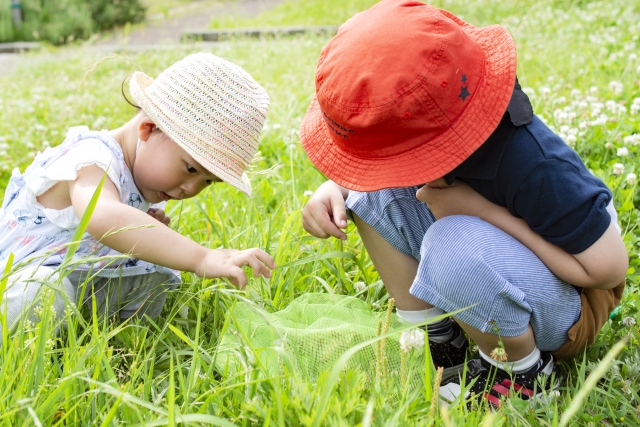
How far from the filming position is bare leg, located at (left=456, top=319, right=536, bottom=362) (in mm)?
1509

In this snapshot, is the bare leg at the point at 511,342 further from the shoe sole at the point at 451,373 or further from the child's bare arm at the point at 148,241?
the child's bare arm at the point at 148,241

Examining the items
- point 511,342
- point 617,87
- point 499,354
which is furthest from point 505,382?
point 617,87

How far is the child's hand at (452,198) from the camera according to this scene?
5.04ft

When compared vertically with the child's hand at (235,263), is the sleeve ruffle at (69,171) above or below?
above

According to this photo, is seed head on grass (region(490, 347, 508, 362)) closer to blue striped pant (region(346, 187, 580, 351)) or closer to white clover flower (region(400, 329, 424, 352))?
blue striped pant (region(346, 187, 580, 351))

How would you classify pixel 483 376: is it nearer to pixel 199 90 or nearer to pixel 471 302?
pixel 471 302

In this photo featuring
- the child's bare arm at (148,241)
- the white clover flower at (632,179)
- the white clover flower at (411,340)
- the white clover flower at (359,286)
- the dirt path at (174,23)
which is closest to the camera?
the white clover flower at (411,340)

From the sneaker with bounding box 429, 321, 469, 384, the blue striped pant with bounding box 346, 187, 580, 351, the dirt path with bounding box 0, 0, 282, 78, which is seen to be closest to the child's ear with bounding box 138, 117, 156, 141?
the blue striped pant with bounding box 346, 187, 580, 351

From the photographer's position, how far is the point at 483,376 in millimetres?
1573

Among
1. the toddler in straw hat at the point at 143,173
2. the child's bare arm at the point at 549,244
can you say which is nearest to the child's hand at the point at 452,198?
the child's bare arm at the point at 549,244

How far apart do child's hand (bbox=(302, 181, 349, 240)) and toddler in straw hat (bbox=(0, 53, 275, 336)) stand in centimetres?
22

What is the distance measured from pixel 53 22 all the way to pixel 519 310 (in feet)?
33.9

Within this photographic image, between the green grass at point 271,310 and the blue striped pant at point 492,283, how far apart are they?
14 centimetres

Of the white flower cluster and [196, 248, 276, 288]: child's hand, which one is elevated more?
[196, 248, 276, 288]: child's hand
